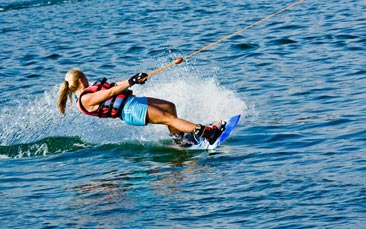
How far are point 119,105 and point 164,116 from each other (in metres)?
0.61

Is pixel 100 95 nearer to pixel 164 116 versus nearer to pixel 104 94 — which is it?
pixel 104 94

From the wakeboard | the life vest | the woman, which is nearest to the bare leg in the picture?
the woman

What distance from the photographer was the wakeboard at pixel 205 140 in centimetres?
1220

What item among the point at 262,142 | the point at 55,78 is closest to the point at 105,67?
the point at 55,78

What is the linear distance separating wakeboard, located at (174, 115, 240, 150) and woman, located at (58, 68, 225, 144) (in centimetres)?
7

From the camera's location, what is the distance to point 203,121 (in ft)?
44.9

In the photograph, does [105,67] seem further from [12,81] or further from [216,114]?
[216,114]

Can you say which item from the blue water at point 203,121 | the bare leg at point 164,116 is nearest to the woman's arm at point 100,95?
the bare leg at point 164,116

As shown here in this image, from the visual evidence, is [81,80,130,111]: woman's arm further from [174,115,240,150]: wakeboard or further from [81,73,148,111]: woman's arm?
[174,115,240,150]: wakeboard

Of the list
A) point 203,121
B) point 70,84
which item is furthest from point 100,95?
point 203,121

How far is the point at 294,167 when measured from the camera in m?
10.9

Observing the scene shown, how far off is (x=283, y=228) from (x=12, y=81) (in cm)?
1117

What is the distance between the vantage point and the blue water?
9.70 m

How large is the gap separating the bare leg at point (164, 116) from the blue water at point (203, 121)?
0.39m
